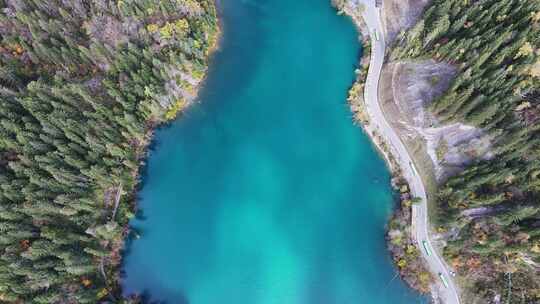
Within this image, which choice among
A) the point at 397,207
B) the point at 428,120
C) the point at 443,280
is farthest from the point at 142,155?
the point at 443,280

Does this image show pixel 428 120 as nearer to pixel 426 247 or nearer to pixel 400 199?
pixel 400 199

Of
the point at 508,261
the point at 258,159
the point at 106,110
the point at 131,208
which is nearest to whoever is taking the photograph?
the point at 508,261

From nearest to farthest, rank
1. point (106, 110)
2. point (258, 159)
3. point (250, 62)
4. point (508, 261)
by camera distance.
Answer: point (508, 261), point (106, 110), point (258, 159), point (250, 62)

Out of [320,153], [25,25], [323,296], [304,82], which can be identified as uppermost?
[304,82]

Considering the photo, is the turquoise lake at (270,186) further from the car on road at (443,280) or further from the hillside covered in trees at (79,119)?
the hillside covered in trees at (79,119)

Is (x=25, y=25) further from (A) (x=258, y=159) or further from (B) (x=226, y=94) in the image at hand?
(A) (x=258, y=159)

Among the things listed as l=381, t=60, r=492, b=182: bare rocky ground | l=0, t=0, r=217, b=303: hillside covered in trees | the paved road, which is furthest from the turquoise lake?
l=381, t=60, r=492, b=182: bare rocky ground

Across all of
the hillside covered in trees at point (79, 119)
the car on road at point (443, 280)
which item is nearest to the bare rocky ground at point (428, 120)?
the car on road at point (443, 280)

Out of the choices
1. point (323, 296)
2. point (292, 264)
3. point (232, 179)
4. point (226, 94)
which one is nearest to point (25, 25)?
point (226, 94)
